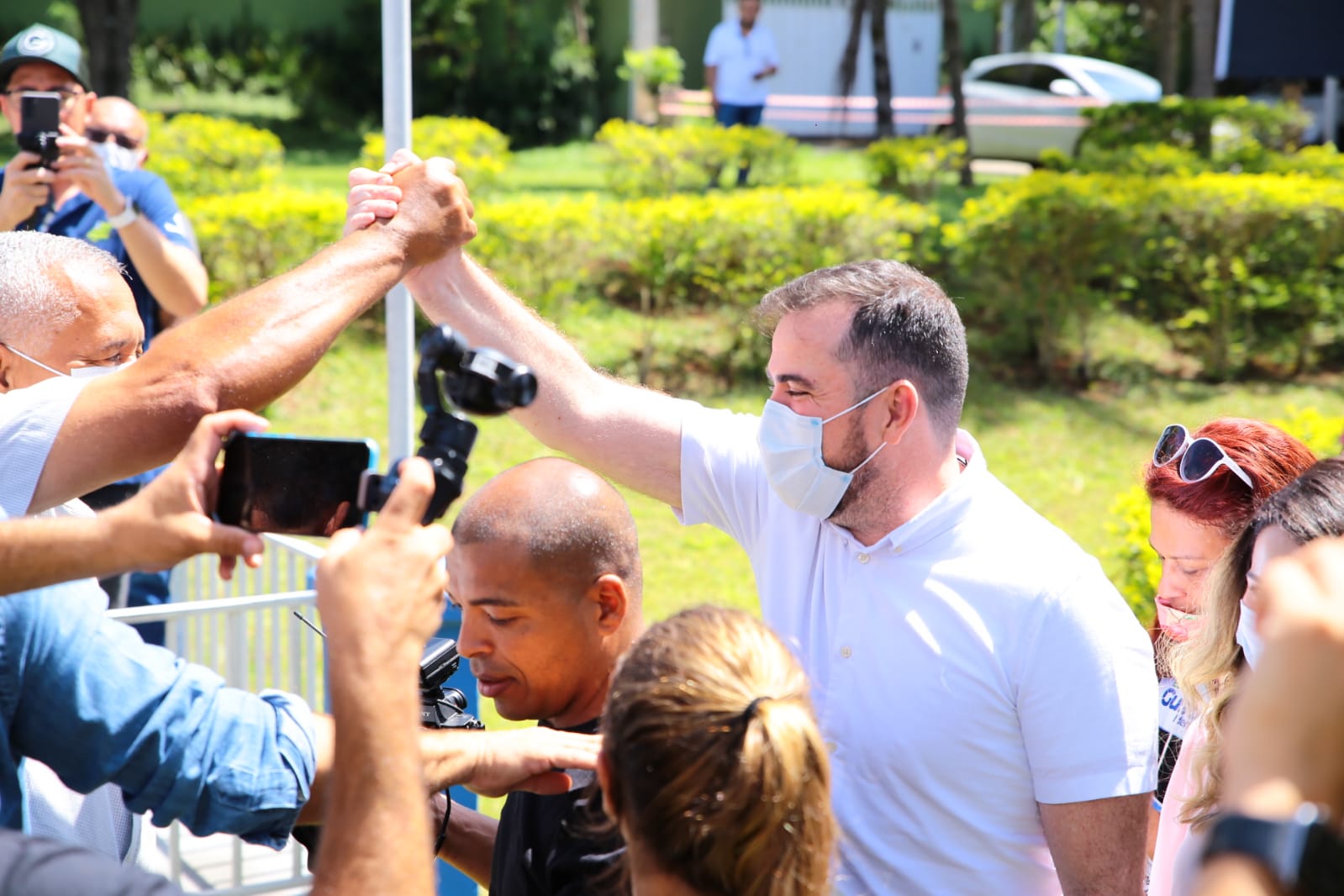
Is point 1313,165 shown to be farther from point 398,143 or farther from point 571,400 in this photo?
point 571,400

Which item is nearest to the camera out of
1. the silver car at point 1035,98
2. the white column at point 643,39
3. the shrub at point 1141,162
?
the shrub at point 1141,162

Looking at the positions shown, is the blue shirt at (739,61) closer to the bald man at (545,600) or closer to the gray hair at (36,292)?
the gray hair at (36,292)

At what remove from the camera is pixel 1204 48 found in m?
16.7

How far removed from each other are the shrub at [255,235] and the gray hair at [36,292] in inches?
237

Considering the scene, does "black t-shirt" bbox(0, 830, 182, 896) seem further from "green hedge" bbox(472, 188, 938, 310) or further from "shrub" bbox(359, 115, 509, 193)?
"shrub" bbox(359, 115, 509, 193)

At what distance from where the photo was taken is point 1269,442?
3076 millimetres

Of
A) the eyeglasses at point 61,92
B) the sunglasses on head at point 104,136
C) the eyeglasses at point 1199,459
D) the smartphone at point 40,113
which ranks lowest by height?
the eyeglasses at point 1199,459

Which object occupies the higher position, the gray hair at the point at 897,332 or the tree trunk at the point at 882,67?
the tree trunk at the point at 882,67

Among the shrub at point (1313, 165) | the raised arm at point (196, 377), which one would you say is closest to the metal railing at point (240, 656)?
the raised arm at point (196, 377)

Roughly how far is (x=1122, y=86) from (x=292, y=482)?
22.9m

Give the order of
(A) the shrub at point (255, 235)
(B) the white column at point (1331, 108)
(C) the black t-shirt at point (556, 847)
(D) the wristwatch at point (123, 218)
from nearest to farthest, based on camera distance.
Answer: (C) the black t-shirt at point (556, 847) < (D) the wristwatch at point (123, 218) < (A) the shrub at point (255, 235) < (B) the white column at point (1331, 108)

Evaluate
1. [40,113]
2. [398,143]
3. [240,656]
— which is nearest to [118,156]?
[40,113]

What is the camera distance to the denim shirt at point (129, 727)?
180 centimetres

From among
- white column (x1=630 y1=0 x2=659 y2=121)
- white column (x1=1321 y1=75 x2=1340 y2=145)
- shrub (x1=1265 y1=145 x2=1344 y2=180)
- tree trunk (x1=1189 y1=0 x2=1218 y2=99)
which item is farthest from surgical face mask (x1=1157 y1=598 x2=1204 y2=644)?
white column (x1=630 y1=0 x2=659 y2=121)
